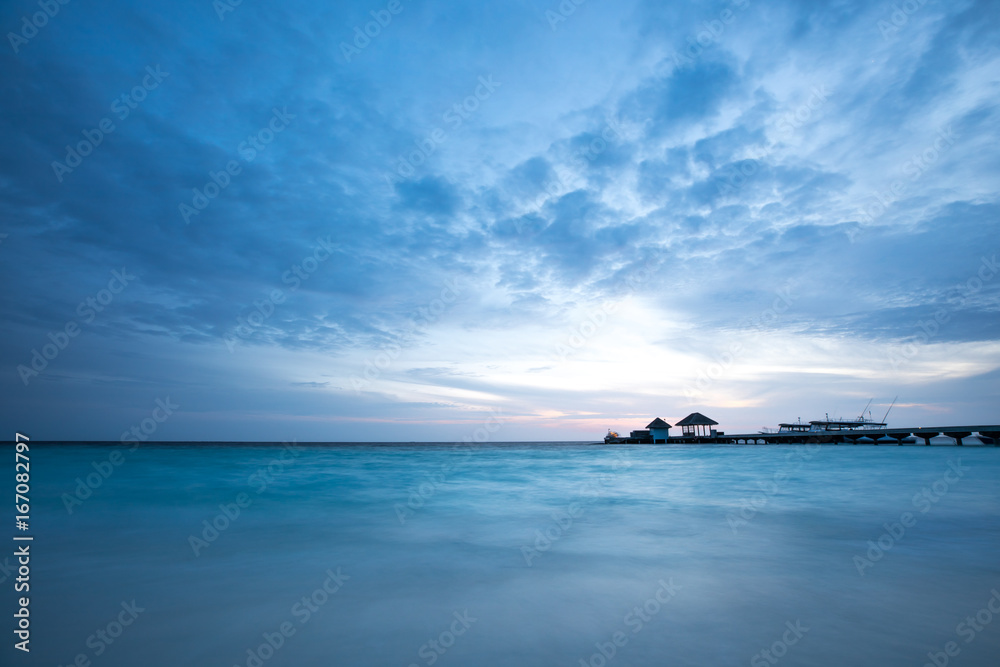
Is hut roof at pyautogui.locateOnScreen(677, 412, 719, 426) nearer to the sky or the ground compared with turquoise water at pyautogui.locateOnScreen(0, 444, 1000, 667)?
nearer to the sky

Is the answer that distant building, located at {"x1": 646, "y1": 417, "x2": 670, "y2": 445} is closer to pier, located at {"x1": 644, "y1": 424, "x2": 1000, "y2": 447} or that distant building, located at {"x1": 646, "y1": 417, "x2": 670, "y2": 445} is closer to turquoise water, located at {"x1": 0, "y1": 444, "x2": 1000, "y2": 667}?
pier, located at {"x1": 644, "y1": 424, "x2": 1000, "y2": 447}

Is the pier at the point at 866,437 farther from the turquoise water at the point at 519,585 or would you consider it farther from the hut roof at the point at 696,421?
the turquoise water at the point at 519,585

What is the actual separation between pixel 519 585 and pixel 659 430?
84.9 m

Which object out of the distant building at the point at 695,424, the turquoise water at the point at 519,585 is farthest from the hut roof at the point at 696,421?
the turquoise water at the point at 519,585

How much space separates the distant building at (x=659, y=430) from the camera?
8319cm

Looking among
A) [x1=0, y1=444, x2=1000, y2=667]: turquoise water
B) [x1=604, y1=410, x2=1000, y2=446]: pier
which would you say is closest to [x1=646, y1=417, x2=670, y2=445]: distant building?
[x1=604, y1=410, x2=1000, y2=446]: pier

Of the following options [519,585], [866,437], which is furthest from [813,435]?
[519,585]

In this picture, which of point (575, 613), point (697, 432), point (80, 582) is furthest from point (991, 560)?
point (697, 432)

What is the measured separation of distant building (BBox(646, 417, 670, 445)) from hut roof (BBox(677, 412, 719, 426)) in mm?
2700

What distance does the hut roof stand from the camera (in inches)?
3091

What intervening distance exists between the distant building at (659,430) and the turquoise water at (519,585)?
7516cm

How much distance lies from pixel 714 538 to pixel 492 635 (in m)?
5.57

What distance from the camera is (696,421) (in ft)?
262

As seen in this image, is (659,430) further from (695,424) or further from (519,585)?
(519,585)
